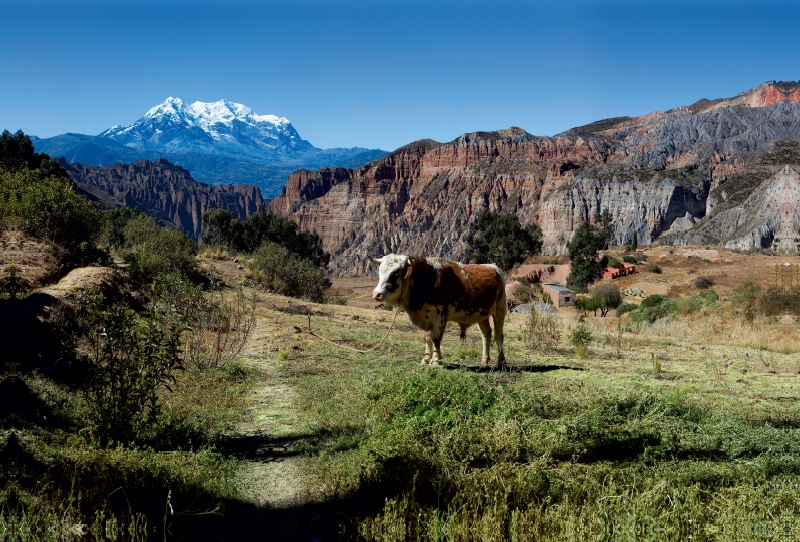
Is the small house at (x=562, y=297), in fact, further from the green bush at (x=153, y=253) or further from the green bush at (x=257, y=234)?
the green bush at (x=153, y=253)

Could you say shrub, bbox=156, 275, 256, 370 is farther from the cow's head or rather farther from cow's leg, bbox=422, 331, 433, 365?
cow's leg, bbox=422, 331, 433, 365

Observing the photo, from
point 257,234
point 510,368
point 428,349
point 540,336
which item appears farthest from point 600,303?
point 257,234

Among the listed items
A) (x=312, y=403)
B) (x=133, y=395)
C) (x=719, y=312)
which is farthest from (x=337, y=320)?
(x=719, y=312)

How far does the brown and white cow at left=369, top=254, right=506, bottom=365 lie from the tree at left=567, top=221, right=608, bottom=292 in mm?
44999

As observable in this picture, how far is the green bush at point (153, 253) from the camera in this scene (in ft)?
55.7

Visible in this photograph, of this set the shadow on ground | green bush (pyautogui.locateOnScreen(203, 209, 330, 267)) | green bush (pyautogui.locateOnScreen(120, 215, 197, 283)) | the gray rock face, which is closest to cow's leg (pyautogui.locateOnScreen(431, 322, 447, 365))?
the shadow on ground

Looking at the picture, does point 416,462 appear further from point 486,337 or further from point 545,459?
point 486,337

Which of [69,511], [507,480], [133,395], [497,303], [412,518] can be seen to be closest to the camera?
[69,511]

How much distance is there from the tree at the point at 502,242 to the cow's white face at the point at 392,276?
51837 mm

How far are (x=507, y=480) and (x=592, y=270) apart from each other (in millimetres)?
51646

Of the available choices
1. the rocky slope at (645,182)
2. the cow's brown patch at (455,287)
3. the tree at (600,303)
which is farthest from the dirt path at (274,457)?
the rocky slope at (645,182)

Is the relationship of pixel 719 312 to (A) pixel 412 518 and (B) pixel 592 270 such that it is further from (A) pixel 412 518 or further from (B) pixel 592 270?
(B) pixel 592 270

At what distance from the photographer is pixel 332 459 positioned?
18.4ft

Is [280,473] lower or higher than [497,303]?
lower
